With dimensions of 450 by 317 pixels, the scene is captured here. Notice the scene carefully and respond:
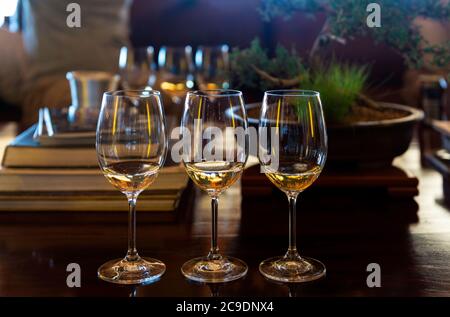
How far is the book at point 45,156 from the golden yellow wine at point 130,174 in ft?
0.90

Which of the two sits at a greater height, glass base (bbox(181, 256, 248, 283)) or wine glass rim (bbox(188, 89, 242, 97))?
wine glass rim (bbox(188, 89, 242, 97))

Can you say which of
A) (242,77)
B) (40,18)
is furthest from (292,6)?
(40,18)

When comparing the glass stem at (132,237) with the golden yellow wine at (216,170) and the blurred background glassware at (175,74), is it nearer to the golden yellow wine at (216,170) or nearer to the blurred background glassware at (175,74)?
the golden yellow wine at (216,170)

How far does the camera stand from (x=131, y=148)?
701mm

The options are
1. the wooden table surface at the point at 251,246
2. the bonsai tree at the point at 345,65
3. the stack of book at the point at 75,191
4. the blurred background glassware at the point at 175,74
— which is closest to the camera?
the wooden table surface at the point at 251,246

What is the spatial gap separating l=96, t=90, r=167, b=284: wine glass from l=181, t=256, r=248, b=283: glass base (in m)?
0.03

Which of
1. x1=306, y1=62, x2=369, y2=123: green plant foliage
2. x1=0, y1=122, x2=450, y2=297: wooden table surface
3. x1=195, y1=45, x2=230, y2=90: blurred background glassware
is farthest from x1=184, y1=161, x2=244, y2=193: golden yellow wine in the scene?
x1=195, y1=45, x2=230, y2=90: blurred background glassware

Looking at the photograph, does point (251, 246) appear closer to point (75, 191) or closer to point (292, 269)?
point (292, 269)

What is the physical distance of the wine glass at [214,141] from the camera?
0.69 metres

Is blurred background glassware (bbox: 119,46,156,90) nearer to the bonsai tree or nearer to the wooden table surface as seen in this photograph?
the bonsai tree

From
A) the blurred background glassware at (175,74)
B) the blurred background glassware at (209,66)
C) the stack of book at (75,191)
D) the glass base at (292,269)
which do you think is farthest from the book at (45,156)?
the blurred background glassware at (209,66)

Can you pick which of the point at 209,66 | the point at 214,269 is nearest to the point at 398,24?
the point at 214,269

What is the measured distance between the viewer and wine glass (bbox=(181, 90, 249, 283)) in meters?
0.69
